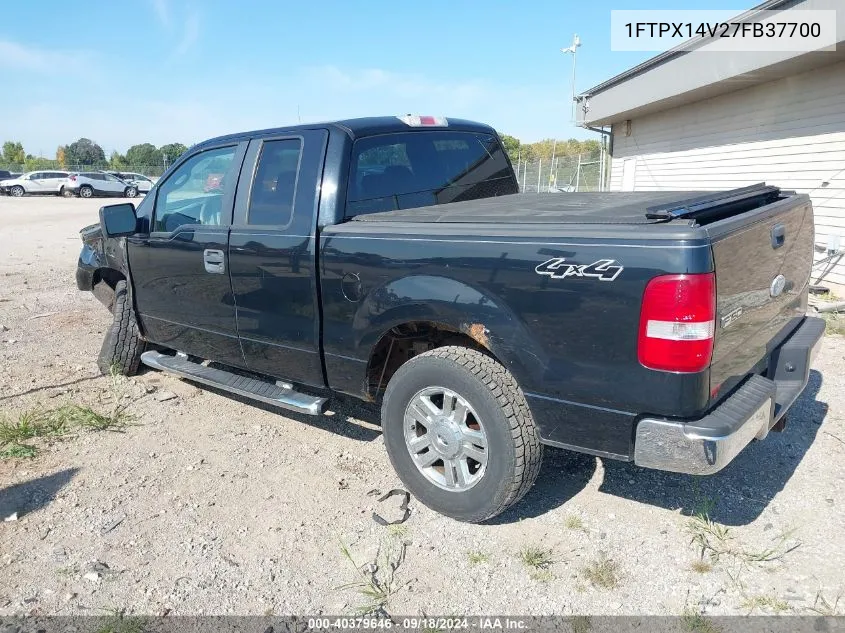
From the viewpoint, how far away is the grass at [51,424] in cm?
388

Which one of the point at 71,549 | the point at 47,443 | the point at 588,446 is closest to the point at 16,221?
the point at 47,443

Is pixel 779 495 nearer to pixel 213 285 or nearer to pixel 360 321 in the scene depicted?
pixel 360 321

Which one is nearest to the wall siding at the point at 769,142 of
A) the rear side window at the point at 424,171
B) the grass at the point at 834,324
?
the grass at the point at 834,324

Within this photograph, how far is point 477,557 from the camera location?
2.83 metres

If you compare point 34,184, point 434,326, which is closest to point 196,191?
point 434,326

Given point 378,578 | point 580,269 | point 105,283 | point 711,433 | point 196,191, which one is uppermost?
point 196,191

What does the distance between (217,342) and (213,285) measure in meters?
0.41

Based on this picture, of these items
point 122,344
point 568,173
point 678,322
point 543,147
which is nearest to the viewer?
point 678,322

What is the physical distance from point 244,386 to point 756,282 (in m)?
2.95

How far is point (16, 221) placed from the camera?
19.0m

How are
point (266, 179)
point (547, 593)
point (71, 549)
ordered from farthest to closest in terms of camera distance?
1. point (266, 179)
2. point (71, 549)
3. point (547, 593)

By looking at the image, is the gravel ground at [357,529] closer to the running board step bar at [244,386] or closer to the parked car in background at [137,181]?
the running board step bar at [244,386]

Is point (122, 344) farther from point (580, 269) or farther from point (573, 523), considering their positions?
point (580, 269)

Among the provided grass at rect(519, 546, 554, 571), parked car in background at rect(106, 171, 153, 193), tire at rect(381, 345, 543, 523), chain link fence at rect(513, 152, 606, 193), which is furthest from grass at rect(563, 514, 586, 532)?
parked car in background at rect(106, 171, 153, 193)
